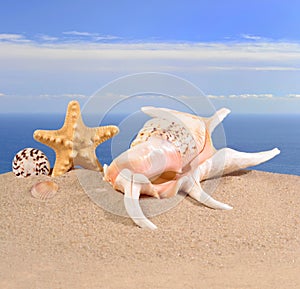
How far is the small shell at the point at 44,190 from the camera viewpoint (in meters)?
3.73

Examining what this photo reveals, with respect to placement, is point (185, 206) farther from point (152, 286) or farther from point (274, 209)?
point (152, 286)

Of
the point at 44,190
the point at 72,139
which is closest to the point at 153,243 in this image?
the point at 44,190

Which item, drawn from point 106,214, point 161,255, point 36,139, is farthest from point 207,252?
point 36,139

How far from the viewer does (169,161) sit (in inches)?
140

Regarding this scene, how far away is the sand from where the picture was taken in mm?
2541

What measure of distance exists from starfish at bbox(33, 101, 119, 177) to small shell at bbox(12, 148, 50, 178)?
107mm

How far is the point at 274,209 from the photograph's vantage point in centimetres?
365

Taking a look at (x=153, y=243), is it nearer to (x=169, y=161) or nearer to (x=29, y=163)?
(x=169, y=161)

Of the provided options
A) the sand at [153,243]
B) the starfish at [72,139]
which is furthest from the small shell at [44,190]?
the starfish at [72,139]

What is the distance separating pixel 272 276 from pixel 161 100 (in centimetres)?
153

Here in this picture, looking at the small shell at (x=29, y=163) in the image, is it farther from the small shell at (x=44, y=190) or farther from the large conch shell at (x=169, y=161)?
the large conch shell at (x=169, y=161)

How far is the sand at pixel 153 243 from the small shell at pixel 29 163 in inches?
10.7

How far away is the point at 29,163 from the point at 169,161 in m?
1.43

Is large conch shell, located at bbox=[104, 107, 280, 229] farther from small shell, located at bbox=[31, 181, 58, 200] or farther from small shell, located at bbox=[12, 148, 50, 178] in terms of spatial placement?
small shell, located at bbox=[12, 148, 50, 178]
